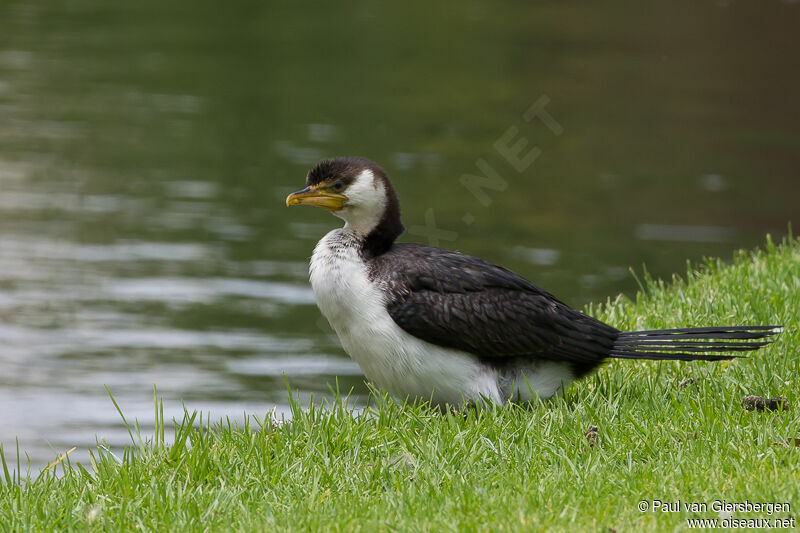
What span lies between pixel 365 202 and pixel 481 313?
0.86 metres

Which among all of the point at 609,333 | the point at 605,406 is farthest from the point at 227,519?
the point at 609,333

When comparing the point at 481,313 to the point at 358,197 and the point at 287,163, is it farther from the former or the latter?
the point at 287,163

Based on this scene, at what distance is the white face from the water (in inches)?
123

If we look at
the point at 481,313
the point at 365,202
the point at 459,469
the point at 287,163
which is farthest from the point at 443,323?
the point at 287,163

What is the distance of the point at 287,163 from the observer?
1625 centimetres

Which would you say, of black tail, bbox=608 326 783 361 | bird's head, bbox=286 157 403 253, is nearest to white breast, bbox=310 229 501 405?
bird's head, bbox=286 157 403 253

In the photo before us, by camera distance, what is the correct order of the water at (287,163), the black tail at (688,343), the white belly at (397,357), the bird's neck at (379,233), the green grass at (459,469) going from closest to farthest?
the green grass at (459,469) < the white belly at (397,357) < the black tail at (688,343) < the bird's neck at (379,233) < the water at (287,163)

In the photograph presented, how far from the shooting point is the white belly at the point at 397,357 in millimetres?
5887

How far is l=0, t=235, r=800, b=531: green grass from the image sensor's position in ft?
14.9

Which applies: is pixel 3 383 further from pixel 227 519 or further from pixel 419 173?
pixel 419 173

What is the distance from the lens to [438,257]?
6.20 m

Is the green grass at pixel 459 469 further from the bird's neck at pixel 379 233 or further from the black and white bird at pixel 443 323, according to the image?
the bird's neck at pixel 379 233

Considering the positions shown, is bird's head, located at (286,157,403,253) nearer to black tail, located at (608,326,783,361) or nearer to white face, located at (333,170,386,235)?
white face, located at (333,170,386,235)

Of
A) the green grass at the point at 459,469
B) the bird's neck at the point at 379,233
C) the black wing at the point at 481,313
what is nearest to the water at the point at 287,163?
the bird's neck at the point at 379,233
